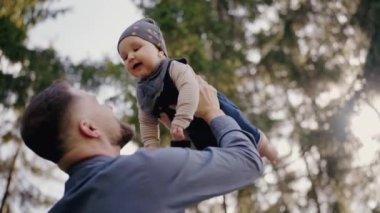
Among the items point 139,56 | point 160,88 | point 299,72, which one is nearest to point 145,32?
point 139,56

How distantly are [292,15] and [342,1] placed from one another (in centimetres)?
140

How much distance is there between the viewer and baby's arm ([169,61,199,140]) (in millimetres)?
2289

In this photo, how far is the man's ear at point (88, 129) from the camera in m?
1.69

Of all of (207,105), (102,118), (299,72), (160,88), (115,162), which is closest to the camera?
(115,162)

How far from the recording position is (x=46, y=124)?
1.67 m

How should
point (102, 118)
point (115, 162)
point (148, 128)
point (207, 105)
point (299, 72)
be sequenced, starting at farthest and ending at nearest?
point (299, 72) → point (148, 128) → point (207, 105) → point (102, 118) → point (115, 162)

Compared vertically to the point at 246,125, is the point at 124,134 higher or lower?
higher

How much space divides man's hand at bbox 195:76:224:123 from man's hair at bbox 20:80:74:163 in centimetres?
59

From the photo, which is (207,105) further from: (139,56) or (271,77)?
(271,77)

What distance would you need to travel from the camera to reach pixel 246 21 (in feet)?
51.7

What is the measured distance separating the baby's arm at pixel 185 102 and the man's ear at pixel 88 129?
0.63 meters

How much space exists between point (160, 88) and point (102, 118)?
0.81 metres

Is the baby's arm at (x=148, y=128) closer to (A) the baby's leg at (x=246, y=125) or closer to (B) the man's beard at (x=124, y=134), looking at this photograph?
(A) the baby's leg at (x=246, y=125)

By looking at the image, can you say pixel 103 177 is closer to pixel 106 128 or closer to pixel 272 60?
pixel 106 128
